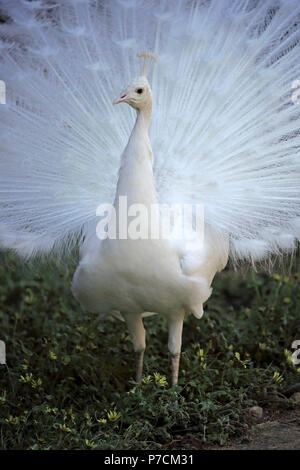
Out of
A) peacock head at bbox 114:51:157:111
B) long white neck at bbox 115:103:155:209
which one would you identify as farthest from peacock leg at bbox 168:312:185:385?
peacock head at bbox 114:51:157:111

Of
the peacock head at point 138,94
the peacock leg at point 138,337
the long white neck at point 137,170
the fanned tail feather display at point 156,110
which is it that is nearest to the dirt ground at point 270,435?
the peacock leg at point 138,337

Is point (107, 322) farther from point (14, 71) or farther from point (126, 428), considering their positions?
point (14, 71)

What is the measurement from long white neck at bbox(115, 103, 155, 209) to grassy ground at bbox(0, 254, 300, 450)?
899 millimetres

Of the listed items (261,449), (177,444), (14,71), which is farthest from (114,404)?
(14,71)

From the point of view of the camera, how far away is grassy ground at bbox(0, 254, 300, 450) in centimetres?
313

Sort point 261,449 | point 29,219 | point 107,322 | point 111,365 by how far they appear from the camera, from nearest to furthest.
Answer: point 261,449 < point 29,219 < point 111,365 < point 107,322

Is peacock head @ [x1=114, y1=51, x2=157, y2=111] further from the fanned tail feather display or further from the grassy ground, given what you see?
the grassy ground

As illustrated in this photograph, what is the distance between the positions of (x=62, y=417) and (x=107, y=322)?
4.08 ft

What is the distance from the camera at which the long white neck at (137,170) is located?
9.87ft

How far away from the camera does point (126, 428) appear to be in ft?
10.5

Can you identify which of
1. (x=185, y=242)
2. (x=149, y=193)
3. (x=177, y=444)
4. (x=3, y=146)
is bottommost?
(x=177, y=444)

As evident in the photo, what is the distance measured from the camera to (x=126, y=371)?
12.7 feet

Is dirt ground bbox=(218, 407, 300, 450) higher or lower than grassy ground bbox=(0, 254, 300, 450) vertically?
lower

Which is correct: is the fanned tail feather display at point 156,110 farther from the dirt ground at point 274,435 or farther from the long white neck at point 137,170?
the dirt ground at point 274,435
